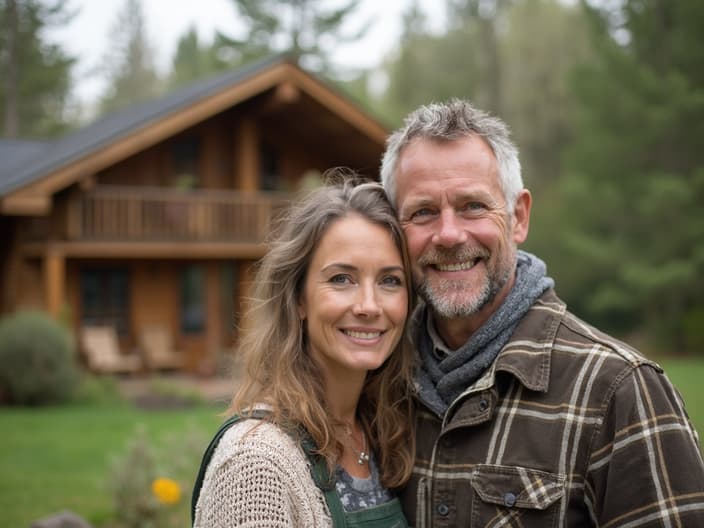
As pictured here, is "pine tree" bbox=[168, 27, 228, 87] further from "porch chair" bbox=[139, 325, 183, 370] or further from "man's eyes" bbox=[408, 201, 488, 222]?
"man's eyes" bbox=[408, 201, 488, 222]

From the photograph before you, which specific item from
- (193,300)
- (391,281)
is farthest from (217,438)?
(193,300)

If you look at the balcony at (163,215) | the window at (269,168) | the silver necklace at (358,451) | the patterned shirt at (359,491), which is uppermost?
the window at (269,168)

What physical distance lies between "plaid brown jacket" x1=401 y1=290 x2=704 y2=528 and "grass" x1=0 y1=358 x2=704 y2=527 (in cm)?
423

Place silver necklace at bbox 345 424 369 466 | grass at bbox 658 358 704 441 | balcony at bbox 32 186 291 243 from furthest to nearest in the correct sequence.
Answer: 1. balcony at bbox 32 186 291 243
2. grass at bbox 658 358 704 441
3. silver necklace at bbox 345 424 369 466

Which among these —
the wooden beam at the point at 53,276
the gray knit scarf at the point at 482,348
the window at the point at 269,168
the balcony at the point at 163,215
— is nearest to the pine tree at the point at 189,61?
the window at the point at 269,168

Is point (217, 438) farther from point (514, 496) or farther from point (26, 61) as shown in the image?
point (26, 61)

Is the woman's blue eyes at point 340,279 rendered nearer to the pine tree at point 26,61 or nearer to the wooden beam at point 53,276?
the wooden beam at point 53,276

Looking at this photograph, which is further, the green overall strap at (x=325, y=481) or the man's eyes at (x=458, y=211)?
the man's eyes at (x=458, y=211)

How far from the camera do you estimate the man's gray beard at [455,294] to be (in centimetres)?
284

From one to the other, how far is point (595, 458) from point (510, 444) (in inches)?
11.4

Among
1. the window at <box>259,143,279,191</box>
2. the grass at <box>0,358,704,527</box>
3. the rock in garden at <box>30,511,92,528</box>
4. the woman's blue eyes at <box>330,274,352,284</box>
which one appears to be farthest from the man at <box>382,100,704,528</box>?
the window at <box>259,143,279,191</box>

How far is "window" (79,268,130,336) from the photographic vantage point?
1738 centimetres

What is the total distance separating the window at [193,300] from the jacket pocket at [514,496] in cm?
1650

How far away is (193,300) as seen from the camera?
18.7 meters
